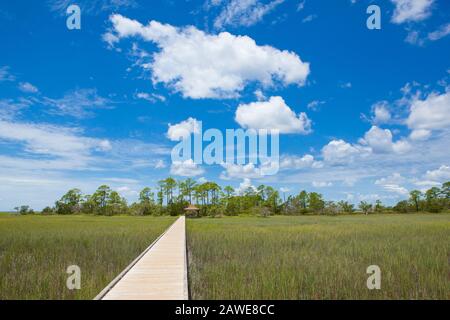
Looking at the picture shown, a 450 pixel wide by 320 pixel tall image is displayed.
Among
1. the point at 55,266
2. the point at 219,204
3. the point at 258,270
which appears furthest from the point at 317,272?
the point at 219,204

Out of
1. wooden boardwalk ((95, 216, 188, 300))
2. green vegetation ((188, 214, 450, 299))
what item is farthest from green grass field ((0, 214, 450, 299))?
wooden boardwalk ((95, 216, 188, 300))

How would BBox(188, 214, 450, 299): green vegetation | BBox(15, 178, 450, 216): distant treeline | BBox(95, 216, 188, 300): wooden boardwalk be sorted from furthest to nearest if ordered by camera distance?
BBox(15, 178, 450, 216): distant treeline, BBox(188, 214, 450, 299): green vegetation, BBox(95, 216, 188, 300): wooden boardwalk

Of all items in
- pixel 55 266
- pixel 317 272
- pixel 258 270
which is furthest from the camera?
pixel 55 266

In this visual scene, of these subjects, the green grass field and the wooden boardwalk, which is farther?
the green grass field

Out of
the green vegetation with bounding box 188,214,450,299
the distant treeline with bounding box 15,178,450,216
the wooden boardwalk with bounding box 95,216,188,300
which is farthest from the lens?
the distant treeline with bounding box 15,178,450,216

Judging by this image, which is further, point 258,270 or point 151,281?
point 258,270

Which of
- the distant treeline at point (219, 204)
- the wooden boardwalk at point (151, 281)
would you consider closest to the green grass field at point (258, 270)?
the wooden boardwalk at point (151, 281)

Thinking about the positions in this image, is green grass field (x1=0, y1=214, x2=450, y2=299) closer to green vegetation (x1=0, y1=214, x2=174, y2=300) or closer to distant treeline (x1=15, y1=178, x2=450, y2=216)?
green vegetation (x1=0, y1=214, x2=174, y2=300)

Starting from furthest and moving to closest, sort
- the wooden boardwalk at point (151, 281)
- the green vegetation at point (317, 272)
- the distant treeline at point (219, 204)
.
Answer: the distant treeline at point (219, 204)
the green vegetation at point (317, 272)
the wooden boardwalk at point (151, 281)

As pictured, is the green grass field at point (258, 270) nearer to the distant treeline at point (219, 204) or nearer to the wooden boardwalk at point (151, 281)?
the wooden boardwalk at point (151, 281)

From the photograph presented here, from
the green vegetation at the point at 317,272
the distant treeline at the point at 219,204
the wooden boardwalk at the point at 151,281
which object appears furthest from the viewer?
the distant treeline at the point at 219,204

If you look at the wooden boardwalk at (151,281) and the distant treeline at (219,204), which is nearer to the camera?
the wooden boardwalk at (151,281)

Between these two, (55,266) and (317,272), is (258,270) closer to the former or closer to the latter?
(317,272)
